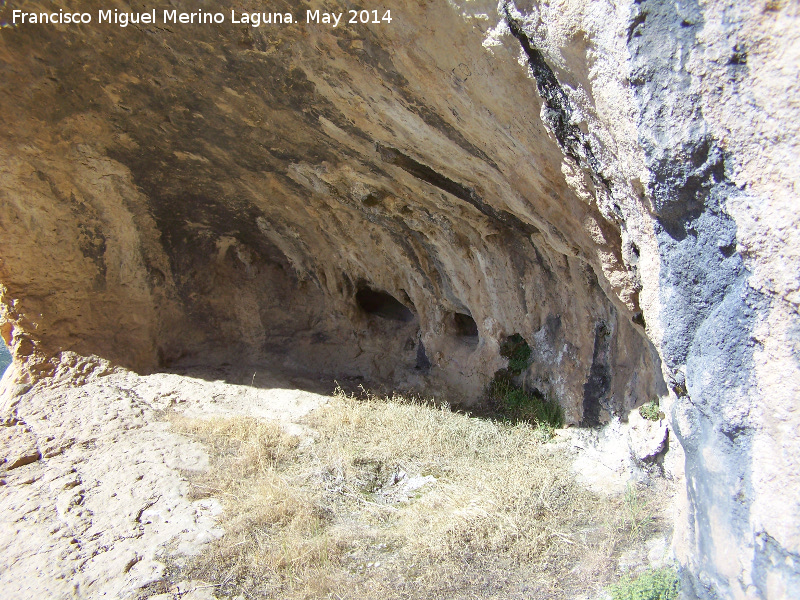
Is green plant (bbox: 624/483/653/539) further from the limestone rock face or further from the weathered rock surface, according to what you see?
the weathered rock surface

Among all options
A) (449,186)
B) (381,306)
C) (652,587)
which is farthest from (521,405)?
(381,306)

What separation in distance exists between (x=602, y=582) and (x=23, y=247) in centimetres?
567

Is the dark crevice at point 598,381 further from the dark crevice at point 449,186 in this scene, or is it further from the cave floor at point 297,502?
the dark crevice at point 449,186

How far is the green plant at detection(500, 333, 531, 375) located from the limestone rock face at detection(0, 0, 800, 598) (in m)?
0.13

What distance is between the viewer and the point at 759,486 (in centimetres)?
164

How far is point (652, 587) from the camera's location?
2273 millimetres

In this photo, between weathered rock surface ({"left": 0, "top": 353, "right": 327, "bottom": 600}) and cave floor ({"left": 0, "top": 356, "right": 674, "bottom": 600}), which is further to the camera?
weathered rock surface ({"left": 0, "top": 353, "right": 327, "bottom": 600})

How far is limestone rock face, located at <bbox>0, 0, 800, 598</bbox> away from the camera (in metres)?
1.62

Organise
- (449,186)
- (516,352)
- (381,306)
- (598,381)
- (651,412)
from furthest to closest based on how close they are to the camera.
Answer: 1. (381,306)
2. (516,352)
3. (598,381)
4. (449,186)
5. (651,412)

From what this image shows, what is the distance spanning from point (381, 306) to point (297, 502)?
15.5 ft

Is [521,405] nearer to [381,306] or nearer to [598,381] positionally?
[598,381]

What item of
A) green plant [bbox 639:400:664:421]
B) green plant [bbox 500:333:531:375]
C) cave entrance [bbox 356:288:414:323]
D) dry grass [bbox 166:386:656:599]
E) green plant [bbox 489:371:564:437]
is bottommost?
dry grass [bbox 166:386:656:599]

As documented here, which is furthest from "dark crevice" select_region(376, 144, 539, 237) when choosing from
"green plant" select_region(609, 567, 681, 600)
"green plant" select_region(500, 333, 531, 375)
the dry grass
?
"green plant" select_region(609, 567, 681, 600)

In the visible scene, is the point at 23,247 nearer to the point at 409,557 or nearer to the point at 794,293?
the point at 409,557
